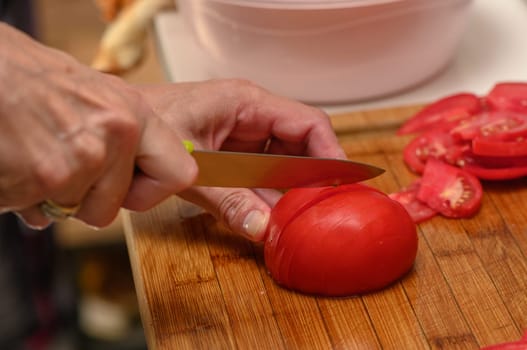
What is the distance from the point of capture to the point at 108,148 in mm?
1090

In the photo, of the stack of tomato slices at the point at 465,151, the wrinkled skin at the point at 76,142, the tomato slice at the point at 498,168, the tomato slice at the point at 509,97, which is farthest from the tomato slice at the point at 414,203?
the wrinkled skin at the point at 76,142

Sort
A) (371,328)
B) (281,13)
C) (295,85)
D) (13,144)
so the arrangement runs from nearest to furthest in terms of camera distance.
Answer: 1. (13,144)
2. (371,328)
3. (281,13)
4. (295,85)

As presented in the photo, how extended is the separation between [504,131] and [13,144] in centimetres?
94

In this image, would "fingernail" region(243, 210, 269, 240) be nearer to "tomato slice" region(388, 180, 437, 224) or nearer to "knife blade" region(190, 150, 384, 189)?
"knife blade" region(190, 150, 384, 189)

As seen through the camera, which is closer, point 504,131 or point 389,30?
point 504,131

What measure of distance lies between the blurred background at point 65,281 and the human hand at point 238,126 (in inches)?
40.6

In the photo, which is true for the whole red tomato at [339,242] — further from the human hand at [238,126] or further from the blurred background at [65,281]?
the blurred background at [65,281]

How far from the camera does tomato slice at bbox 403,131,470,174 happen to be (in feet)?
5.56

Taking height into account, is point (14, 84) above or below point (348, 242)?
above

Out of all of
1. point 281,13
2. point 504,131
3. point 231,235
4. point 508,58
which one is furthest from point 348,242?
point 508,58

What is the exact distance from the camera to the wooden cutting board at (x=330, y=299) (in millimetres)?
1363

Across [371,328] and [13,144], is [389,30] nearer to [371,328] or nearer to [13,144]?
[371,328]

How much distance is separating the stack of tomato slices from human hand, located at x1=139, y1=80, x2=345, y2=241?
181 mm

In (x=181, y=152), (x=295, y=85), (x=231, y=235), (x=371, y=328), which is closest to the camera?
(x=181, y=152)
